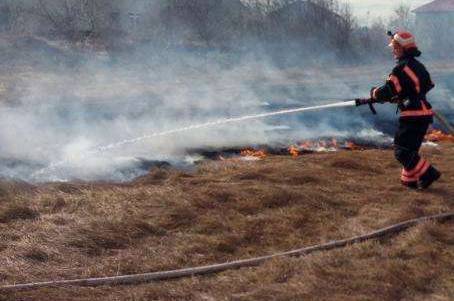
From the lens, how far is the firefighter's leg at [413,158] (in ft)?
21.2

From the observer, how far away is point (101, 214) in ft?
17.3

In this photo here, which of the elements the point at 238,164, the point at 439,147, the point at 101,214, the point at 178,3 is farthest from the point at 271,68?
the point at 101,214

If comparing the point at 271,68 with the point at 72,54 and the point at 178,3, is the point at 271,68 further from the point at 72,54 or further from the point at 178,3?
the point at 72,54

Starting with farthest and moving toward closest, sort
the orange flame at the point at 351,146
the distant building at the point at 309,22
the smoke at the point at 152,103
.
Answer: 1. the distant building at the point at 309,22
2. the orange flame at the point at 351,146
3. the smoke at the point at 152,103

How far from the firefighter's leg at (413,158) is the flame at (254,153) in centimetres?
257

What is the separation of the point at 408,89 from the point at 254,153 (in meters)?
3.22

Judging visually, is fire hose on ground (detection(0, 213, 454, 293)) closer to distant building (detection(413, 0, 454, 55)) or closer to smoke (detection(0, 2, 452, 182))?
smoke (detection(0, 2, 452, 182))

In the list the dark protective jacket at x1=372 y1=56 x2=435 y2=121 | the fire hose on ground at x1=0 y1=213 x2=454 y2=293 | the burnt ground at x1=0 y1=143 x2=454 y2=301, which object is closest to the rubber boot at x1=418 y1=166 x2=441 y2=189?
the burnt ground at x1=0 y1=143 x2=454 y2=301

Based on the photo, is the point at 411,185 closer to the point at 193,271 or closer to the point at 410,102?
the point at 410,102

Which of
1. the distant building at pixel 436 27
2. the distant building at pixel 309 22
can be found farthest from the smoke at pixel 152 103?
the distant building at pixel 436 27

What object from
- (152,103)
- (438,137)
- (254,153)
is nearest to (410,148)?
(254,153)

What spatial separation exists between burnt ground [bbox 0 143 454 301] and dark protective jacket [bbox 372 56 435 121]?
0.82m

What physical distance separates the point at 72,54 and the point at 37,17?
2.94 meters

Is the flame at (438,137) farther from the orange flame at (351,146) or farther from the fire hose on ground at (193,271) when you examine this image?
the fire hose on ground at (193,271)
